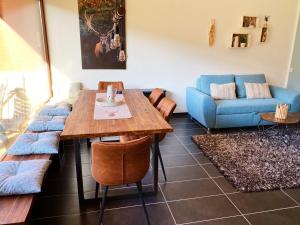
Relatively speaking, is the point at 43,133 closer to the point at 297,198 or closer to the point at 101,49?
the point at 101,49

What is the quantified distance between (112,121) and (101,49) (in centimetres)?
253

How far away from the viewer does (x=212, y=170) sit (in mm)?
2842

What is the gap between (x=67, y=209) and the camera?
2137 millimetres

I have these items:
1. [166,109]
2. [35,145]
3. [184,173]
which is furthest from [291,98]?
[35,145]

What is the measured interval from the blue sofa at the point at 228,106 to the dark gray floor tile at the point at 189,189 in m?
1.54

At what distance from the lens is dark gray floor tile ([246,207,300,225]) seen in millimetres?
2027

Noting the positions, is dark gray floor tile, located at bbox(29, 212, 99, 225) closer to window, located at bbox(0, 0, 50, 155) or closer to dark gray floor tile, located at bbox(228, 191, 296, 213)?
window, located at bbox(0, 0, 50, 155)

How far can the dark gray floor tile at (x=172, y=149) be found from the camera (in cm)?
328

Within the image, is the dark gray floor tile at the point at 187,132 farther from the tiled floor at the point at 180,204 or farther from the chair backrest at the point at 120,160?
the chair backrest at the point at 120,160

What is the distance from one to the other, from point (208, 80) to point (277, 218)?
2924 mm

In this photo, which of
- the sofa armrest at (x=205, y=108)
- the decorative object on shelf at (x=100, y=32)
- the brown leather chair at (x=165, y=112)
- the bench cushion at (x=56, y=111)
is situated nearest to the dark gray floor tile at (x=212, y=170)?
the brown leather chair at (x=165, y=112)

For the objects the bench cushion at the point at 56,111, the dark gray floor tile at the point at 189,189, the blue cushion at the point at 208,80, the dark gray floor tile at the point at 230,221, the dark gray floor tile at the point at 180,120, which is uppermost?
the blue cushion at the point at 208,80

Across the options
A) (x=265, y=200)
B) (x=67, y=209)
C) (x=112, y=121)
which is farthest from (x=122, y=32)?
(x=265, y=200)

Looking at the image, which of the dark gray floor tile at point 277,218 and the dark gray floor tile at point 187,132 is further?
the dark gray floor tile at point 187,132
